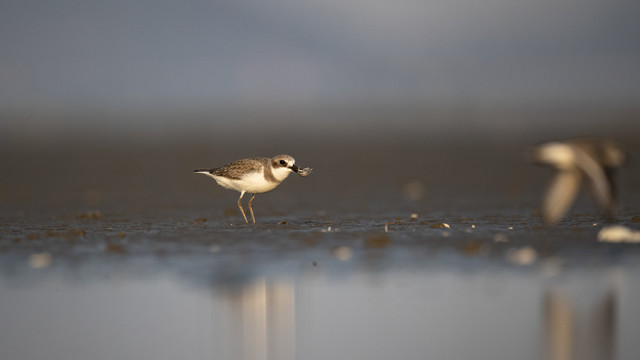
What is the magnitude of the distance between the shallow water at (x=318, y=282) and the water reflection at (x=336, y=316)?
23 millimetres

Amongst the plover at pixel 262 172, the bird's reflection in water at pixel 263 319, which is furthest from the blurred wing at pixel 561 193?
the bird's reflection in water at pixel 263 319

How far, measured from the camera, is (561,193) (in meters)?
13.9

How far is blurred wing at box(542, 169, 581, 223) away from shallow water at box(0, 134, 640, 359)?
0.95 ft

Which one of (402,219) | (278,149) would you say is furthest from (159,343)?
(278,149)

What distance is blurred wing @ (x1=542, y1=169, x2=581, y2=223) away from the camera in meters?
13.8

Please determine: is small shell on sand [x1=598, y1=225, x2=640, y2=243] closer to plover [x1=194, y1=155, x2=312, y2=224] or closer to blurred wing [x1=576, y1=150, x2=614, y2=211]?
blurred wing [x1=576, y1=150, x2=614, y2=211]

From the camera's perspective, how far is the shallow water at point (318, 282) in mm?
8508

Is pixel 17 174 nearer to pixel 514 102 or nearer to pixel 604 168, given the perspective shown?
pixel 604 168

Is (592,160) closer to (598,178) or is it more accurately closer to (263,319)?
(598,178)

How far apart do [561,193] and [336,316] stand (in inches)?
226

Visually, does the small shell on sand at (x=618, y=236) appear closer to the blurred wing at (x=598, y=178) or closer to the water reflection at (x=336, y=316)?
the blurred wing at (x=598, y=178)

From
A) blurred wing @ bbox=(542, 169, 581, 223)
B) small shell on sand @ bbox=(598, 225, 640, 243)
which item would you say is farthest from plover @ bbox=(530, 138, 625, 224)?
small shell on sand @ bbox=(598, 225, 640, 243)

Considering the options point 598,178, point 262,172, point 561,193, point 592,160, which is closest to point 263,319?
point 598,178

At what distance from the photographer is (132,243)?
45.5ft
